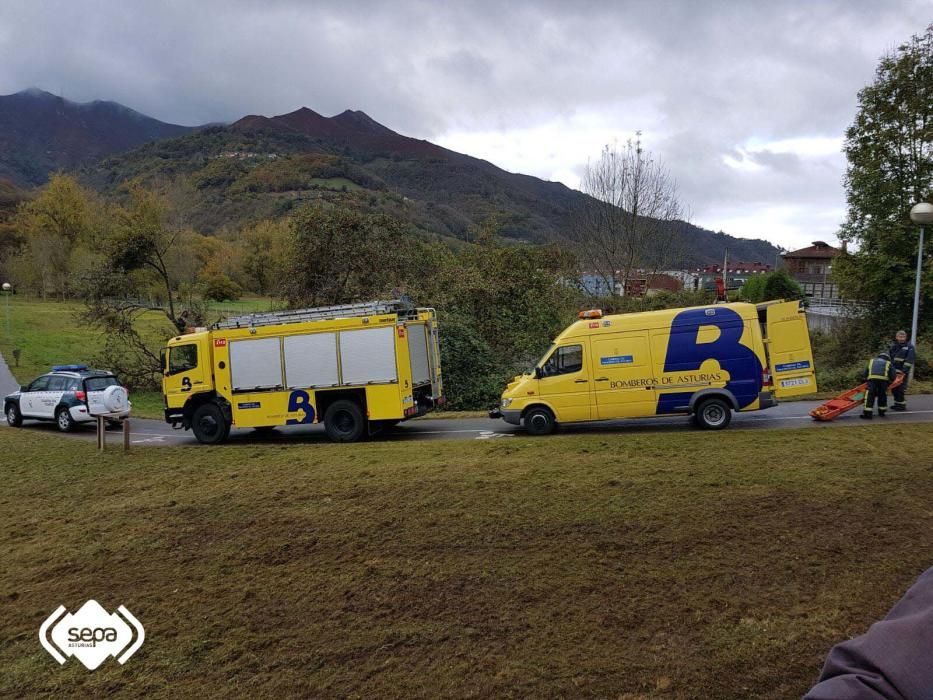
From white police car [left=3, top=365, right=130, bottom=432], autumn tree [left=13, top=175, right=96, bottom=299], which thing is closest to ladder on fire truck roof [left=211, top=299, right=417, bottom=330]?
white police car [left=3, top=365, right=130, bottom=432]

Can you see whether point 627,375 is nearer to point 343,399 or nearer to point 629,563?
point 343,399

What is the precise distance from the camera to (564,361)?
1295 cm

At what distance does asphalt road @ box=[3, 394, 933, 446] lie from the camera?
12488mm

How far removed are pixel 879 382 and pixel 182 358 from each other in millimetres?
15417

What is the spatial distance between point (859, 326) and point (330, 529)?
2648 centimetres

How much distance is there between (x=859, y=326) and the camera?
2575 centimetres

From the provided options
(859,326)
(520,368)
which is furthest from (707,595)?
(859,326)

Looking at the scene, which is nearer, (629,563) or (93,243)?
(629,563)

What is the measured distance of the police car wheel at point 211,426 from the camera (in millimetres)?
14766

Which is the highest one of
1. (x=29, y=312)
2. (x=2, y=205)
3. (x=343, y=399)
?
(x=2, y=205)

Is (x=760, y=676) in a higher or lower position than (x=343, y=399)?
lower

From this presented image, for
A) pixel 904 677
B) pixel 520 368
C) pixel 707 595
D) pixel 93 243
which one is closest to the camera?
pixel 904 677

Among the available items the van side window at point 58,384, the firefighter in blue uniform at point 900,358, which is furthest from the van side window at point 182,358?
the firefighter in blue uniform at point 900,358

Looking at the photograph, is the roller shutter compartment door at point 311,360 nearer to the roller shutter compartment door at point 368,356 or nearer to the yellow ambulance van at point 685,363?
the roller shutter compartment door at point 368,356
